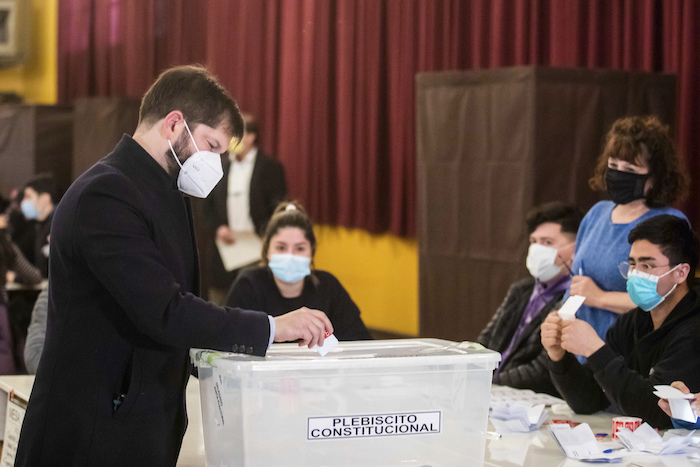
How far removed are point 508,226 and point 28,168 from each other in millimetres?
5122

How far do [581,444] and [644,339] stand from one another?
0.62 metres

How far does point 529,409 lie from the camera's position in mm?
2191

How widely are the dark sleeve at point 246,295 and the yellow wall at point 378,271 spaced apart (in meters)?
2.62

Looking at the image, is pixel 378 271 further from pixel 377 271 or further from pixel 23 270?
pixel 23 270

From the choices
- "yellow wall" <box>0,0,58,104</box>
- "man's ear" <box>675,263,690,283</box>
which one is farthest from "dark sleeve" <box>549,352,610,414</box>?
"yellow wall" <box>0,0,58,104</box>

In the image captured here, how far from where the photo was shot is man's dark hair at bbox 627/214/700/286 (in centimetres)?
244

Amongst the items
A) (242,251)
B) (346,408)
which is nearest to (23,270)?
(242,251)

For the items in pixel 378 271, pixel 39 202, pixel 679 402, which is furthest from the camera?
pixel 378 271

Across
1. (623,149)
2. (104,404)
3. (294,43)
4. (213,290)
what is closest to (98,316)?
(104,404)

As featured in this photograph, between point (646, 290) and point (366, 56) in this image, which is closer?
point (646, 290)

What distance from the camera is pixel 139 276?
1490 mm

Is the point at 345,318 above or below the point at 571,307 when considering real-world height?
below

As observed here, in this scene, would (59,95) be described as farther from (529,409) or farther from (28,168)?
(529,409)

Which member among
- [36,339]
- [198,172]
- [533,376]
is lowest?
[533,376]
